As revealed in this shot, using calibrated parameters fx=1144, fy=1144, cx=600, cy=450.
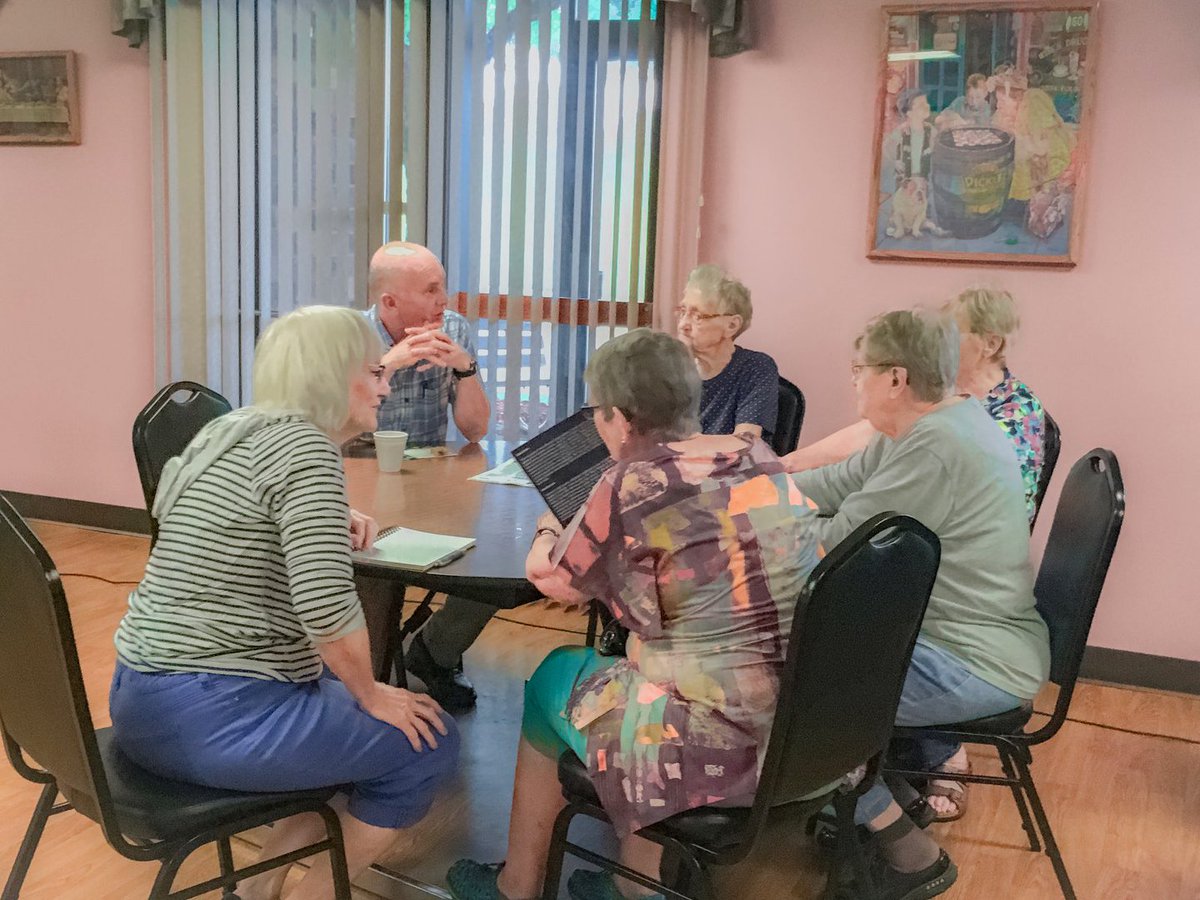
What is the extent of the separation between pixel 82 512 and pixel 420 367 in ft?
8.36

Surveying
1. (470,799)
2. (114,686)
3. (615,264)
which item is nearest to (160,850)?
(114,686)

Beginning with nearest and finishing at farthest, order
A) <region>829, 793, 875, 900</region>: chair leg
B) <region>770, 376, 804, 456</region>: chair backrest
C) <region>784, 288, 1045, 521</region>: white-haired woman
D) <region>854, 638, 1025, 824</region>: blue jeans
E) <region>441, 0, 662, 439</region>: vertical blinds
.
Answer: <region>829, 793, 875, 900</region>: chair leg < <region>854, 638, 1025, 824</region>: blue jeans < <region>784, 288, 1045, 521</region>: white-haired woman < <region>770, 376, 804, 456</region>: chair backrest < <region>441, 0, 662, 439</region>: vertical blinds

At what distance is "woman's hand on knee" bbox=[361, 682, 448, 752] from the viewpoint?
1.73m

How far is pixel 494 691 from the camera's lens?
3221 mm

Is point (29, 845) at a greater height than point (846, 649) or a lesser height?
lesser

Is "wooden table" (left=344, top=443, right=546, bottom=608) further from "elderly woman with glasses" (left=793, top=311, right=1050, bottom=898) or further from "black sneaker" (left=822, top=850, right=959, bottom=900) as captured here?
"black sneaker" (left=822, top=850, right=959, bottom=900)

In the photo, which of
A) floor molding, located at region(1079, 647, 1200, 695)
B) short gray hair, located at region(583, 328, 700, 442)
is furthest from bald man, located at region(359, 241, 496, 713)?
floor molding, located at region(1079, 647, 1200, 695)

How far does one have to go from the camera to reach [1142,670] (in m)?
3.50

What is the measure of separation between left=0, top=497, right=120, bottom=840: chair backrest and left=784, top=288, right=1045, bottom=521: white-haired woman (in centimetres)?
174

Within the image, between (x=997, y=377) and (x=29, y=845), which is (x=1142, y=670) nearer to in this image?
(x=997, y=377)

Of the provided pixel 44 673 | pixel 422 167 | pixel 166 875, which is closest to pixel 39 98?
pixel 422 167

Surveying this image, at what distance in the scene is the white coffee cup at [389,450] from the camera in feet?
8.41

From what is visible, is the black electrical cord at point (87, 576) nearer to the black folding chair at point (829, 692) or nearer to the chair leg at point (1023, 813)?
the black folding chair at point (829, 692)

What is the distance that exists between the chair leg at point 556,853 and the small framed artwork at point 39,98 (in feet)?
12.8
